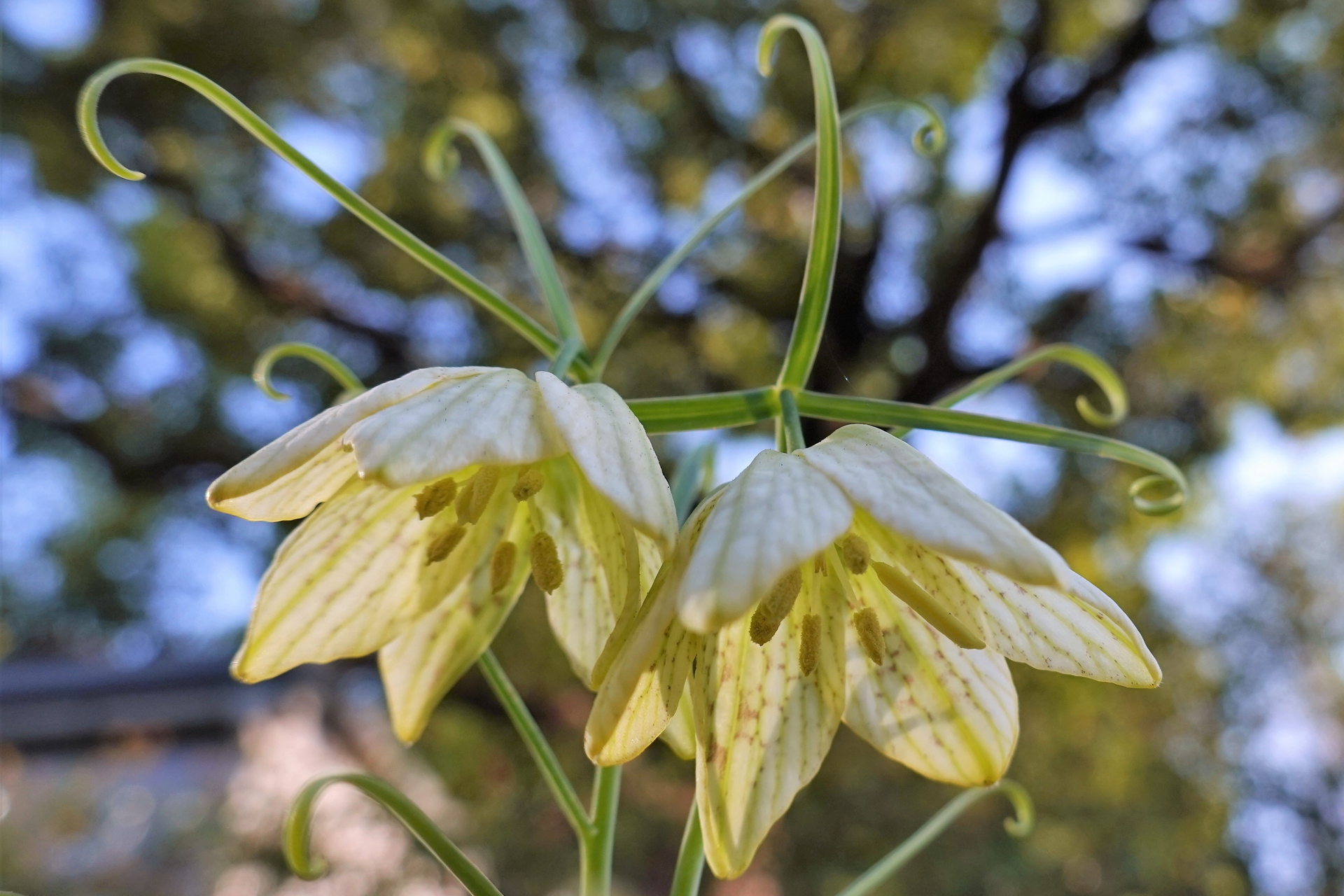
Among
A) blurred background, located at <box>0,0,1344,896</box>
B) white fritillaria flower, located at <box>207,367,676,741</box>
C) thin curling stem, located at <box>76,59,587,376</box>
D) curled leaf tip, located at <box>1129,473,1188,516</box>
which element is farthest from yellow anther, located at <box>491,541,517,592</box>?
blurred background, located at <box>0,0,1344,896</box>

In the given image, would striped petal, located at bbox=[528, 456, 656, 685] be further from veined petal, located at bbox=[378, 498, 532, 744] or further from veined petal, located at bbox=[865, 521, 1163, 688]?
veined petal, located at bbox=[865, 521, 1163, 688]

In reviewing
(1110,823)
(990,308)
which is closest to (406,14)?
(990,308)

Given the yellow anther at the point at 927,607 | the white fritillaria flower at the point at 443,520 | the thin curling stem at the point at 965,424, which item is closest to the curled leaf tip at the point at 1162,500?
the thin curling stem at the point at 965,424

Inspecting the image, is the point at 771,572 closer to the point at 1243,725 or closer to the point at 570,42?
the point at 570,42

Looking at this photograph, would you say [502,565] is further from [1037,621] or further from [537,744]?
[1037,621]

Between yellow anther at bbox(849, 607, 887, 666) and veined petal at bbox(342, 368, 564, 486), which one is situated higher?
veined petal at bbox(342, 368, 564, 486)

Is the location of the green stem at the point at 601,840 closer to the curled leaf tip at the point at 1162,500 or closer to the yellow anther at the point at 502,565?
the yellow anther at the point at 502,565

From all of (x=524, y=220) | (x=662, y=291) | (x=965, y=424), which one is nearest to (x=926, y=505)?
(x=965, y=424)
